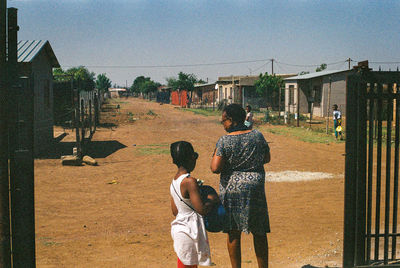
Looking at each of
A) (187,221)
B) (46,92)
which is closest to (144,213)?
(187,221)

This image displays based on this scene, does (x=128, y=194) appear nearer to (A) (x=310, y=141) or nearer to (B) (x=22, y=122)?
(B) (x=22, y=122)

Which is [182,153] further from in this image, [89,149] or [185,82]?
[185,82]

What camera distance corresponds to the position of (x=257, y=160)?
4.04 m

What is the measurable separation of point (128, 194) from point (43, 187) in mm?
2122

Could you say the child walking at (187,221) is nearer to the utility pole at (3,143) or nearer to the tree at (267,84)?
the utility pole at (3,143)

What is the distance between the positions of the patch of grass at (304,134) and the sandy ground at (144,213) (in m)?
3.44

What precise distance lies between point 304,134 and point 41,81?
11.9 metres

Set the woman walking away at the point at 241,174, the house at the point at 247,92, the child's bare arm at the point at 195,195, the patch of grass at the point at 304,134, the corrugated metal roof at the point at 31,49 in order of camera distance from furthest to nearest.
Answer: the house at the point at 247,92 < the patch of grass at the point at 304,134 < the corrugated metal roof at the point at 31,49 < the woman walking away at the point at 241,174 < the child's bare arm at the point at 195,195

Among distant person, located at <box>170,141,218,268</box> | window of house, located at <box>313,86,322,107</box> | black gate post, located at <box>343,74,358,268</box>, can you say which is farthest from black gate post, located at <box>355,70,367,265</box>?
window of house, located at <box>313,86,322,107</box>

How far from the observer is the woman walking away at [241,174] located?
4000 mm

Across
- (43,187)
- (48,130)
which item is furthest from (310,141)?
(43,187)

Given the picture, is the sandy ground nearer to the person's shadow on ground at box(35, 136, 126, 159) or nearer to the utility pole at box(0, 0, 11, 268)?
the person's shadow on ground at box(35, 136, 126, 159)

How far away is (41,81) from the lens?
1680cm

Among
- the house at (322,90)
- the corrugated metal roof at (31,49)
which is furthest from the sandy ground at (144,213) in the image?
the house at (322,90)
